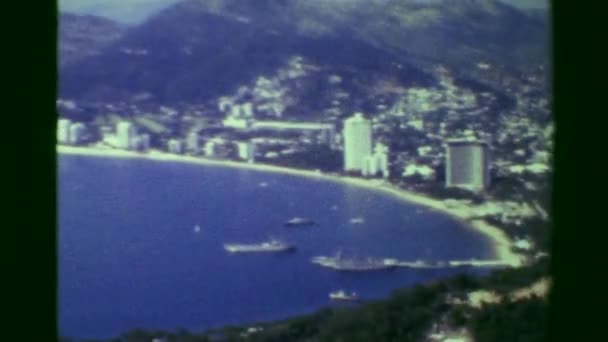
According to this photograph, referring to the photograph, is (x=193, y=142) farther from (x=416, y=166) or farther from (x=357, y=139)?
(x=416, y=166)

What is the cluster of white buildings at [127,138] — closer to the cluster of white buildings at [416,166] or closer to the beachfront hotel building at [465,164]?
the cluster of white buildings at [416,166]

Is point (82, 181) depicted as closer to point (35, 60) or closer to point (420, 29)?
point (35, 60)

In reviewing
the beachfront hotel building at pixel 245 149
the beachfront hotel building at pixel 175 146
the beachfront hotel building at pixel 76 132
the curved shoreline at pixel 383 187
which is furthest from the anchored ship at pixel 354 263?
the beachfront hotel building at pixel 76 132

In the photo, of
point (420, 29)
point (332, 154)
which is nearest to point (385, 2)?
point (420, 29)

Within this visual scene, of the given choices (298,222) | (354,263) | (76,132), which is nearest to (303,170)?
(298,222)

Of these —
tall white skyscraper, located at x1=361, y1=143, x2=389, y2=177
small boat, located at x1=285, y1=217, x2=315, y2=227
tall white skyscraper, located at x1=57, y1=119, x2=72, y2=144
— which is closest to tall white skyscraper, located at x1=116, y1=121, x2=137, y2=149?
tall white skyscraper, located at x1=57, y1=119, x2=72, y2=144

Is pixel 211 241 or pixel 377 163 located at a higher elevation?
pixel 377 163
